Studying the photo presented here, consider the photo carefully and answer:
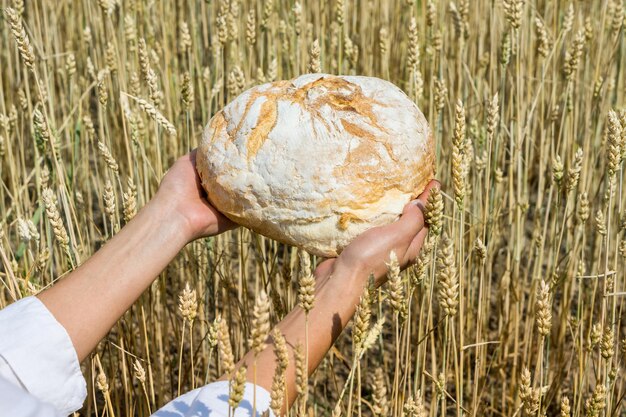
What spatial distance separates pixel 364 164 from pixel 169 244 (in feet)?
1.22

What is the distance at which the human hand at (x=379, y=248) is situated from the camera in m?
1.27

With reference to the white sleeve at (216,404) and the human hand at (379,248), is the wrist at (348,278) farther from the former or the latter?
the white sleeve at (216,404)

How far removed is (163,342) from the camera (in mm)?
2025

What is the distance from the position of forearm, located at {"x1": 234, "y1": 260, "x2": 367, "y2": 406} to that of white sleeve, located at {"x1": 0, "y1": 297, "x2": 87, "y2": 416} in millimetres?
298

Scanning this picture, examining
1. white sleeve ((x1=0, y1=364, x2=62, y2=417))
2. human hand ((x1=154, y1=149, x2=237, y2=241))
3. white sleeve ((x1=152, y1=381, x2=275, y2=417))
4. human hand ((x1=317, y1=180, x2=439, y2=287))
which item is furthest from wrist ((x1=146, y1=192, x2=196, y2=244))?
Result: white sleeve ((x1=0, y1=364, x2=62, y2=417))

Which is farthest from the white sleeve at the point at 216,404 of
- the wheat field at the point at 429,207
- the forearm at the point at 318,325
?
the wheat field at the point at 429,207

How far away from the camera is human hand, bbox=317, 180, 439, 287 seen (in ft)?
4.17

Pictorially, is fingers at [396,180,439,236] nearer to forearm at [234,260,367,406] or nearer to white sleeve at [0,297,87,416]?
forearm at [234,260,367,406]

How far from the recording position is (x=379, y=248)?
1.30m

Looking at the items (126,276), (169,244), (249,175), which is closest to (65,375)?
(126,276)

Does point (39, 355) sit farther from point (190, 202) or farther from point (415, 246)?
point (415, 246)

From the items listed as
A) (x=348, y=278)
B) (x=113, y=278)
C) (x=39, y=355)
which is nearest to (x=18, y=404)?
(x=39, y=355)

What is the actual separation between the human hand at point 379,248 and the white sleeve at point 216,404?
10.0 inches

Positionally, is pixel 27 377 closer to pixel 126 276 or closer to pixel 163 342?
pixel 126 276
